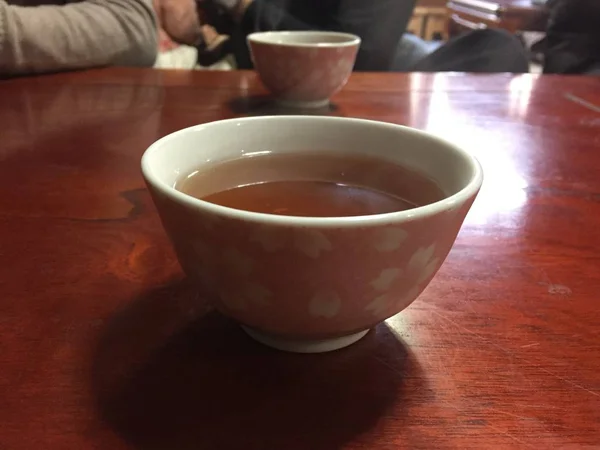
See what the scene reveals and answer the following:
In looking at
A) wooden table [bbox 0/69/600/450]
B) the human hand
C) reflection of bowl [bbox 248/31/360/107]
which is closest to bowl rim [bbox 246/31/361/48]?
reflection of bowl [bbox 248/31/360/107]

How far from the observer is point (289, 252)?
0.97 ft

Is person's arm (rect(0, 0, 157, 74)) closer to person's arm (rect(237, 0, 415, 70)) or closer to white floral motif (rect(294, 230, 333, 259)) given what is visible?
person's arm (rect(237, 0, 415, 70))

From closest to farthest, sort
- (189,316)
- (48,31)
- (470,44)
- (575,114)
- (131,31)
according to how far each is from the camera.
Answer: (189,316) → (575,114) → (48,31) → (131,31) → (470,44)

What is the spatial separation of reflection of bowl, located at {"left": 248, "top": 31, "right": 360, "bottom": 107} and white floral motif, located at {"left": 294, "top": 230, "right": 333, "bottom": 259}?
0.65 metres

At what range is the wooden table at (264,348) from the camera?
0.32 metres

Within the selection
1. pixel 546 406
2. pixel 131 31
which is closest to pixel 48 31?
pixel 131 31

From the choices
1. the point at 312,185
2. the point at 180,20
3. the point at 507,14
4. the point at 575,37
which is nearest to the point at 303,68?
the point at 312,185

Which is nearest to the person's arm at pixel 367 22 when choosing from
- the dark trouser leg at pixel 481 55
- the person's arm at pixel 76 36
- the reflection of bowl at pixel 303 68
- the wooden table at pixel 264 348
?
the dark trouser leg at pixel 481 55

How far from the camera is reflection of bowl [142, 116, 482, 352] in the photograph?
0.29 metres

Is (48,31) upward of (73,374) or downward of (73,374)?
downward

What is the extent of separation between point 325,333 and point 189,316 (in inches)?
4.4

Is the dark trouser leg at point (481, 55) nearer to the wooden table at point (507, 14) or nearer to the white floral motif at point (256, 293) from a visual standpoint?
the white floral motif at point (256, 293)

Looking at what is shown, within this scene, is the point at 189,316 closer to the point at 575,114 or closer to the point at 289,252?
the point at 289,252

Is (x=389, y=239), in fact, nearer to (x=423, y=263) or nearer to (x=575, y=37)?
(x=423, y=263)
